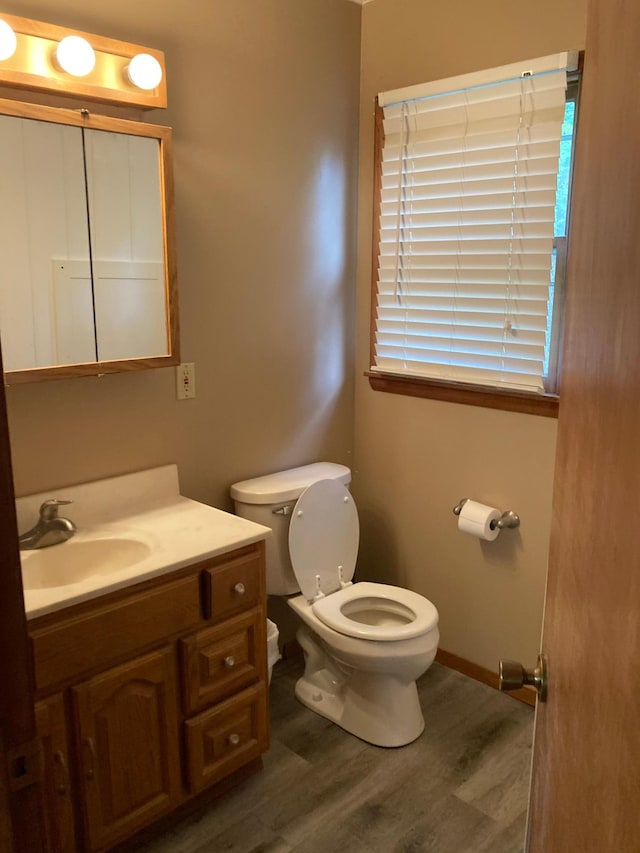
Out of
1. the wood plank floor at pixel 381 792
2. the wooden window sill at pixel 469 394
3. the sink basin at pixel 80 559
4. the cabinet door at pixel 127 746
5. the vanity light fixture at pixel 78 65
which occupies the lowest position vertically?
the wood plank floor at pixel 381 792

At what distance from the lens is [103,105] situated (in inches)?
75.6

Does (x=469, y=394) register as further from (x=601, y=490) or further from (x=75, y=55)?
(x=601, y=490)

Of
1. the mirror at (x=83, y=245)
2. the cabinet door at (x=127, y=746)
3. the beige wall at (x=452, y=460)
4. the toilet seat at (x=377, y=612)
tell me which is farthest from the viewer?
the beige wall at (x=452, y=460)

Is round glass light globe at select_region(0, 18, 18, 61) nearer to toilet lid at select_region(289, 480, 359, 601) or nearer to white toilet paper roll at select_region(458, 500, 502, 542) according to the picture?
toilet lid at select_region(289, 480, 359, 601)

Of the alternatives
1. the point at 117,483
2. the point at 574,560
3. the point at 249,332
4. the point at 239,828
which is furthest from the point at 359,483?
the point at 574,560

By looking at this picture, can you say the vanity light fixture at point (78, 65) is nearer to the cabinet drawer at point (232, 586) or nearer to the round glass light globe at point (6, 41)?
the round glass light globe at point (6, 41)

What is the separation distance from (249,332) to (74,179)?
0.78m

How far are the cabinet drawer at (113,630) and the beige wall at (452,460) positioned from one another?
1156 millimetres

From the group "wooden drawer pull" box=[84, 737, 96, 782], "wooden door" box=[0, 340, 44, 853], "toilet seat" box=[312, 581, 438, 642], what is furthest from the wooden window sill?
"wooden door" box=[0, 340, 44, 853]

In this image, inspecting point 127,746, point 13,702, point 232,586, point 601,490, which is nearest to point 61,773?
point 127,746

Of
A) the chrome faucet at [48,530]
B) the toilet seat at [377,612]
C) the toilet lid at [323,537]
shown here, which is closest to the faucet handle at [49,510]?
the chrome faucet at [48,530]

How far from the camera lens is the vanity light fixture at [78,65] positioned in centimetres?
169

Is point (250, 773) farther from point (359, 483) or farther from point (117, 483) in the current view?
point (359, 483)

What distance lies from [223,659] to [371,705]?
0.63 m
